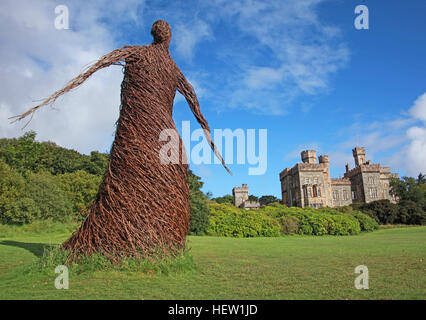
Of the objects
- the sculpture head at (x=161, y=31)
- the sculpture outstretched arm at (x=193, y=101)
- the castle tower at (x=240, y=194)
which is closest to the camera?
the sculpture head at (x=161, y=31)

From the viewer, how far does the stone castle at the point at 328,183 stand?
55.7 meters

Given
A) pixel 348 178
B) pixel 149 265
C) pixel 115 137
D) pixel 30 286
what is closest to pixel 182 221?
pixel 149 265

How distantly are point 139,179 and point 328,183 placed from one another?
58505 millimetres

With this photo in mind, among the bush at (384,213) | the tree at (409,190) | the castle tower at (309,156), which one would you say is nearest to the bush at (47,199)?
the bush at (384,213)

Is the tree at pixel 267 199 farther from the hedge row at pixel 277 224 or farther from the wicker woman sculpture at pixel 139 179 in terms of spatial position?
the wicker woman sculpture at pixel 139 179

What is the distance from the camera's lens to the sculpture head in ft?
19.1

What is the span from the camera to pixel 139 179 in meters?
4.95

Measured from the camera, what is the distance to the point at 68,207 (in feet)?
77.7

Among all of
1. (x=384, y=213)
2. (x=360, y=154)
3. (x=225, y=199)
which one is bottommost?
(x=384, y=213)

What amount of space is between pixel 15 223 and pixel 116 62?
19.7 metres

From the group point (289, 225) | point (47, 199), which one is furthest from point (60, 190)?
point (289, 225)

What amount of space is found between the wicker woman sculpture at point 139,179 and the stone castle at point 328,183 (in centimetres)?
5272

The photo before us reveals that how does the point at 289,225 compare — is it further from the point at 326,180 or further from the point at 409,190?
the point at 326,180
